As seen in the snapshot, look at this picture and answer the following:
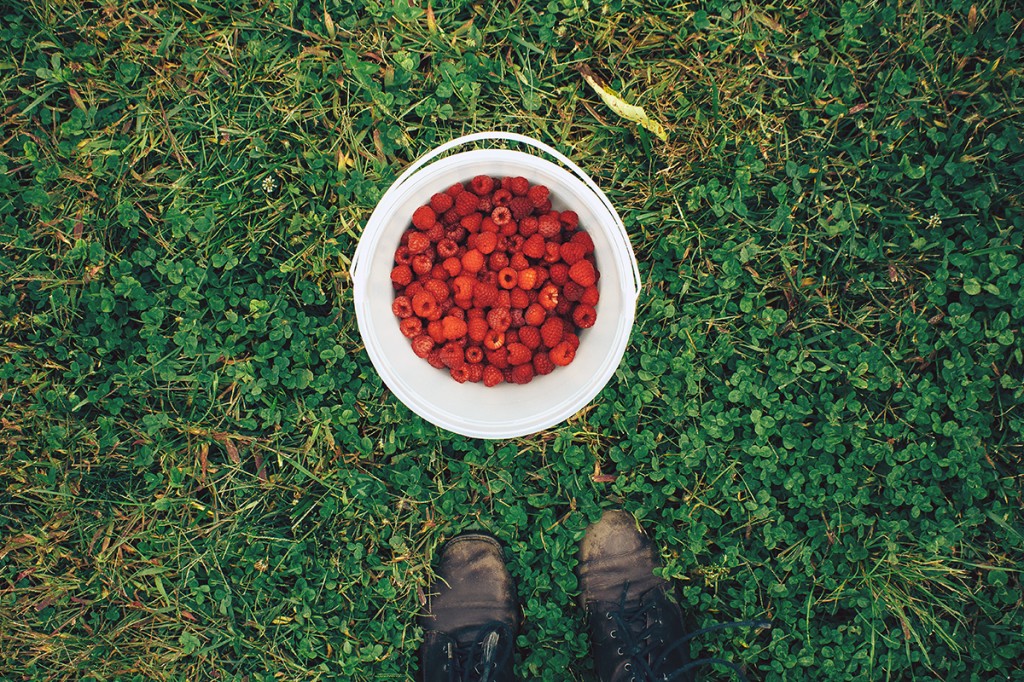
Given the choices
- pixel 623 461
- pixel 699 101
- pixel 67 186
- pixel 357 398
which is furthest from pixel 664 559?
pixel 67 186

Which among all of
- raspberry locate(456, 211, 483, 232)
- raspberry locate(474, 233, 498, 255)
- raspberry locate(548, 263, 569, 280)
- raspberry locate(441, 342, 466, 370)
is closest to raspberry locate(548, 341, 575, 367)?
raspberry locate(548, 263, 569, 280)

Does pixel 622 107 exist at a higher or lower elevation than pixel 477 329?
higher

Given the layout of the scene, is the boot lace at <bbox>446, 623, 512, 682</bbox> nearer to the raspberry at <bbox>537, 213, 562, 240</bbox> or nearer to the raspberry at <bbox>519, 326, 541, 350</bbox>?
the raspberry at <bbox>519, 326, 541, 350</bbox>

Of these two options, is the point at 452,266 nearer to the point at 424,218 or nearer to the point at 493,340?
the point at 424,218

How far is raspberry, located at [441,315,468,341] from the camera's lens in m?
2.64

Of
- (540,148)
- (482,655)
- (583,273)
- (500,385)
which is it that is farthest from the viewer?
(482,655)

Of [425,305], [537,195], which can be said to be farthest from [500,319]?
[537,195]

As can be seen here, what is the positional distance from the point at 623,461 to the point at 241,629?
1.76 metres

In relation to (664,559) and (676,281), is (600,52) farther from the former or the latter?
(664,559)

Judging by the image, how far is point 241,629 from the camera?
Result: 2936 millimetres

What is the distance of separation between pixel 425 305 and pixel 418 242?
0.80ft

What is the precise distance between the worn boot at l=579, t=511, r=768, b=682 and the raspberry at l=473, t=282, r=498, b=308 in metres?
1.05

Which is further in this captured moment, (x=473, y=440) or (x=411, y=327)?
(x=473, y=440)

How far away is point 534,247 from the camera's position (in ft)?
8.68
